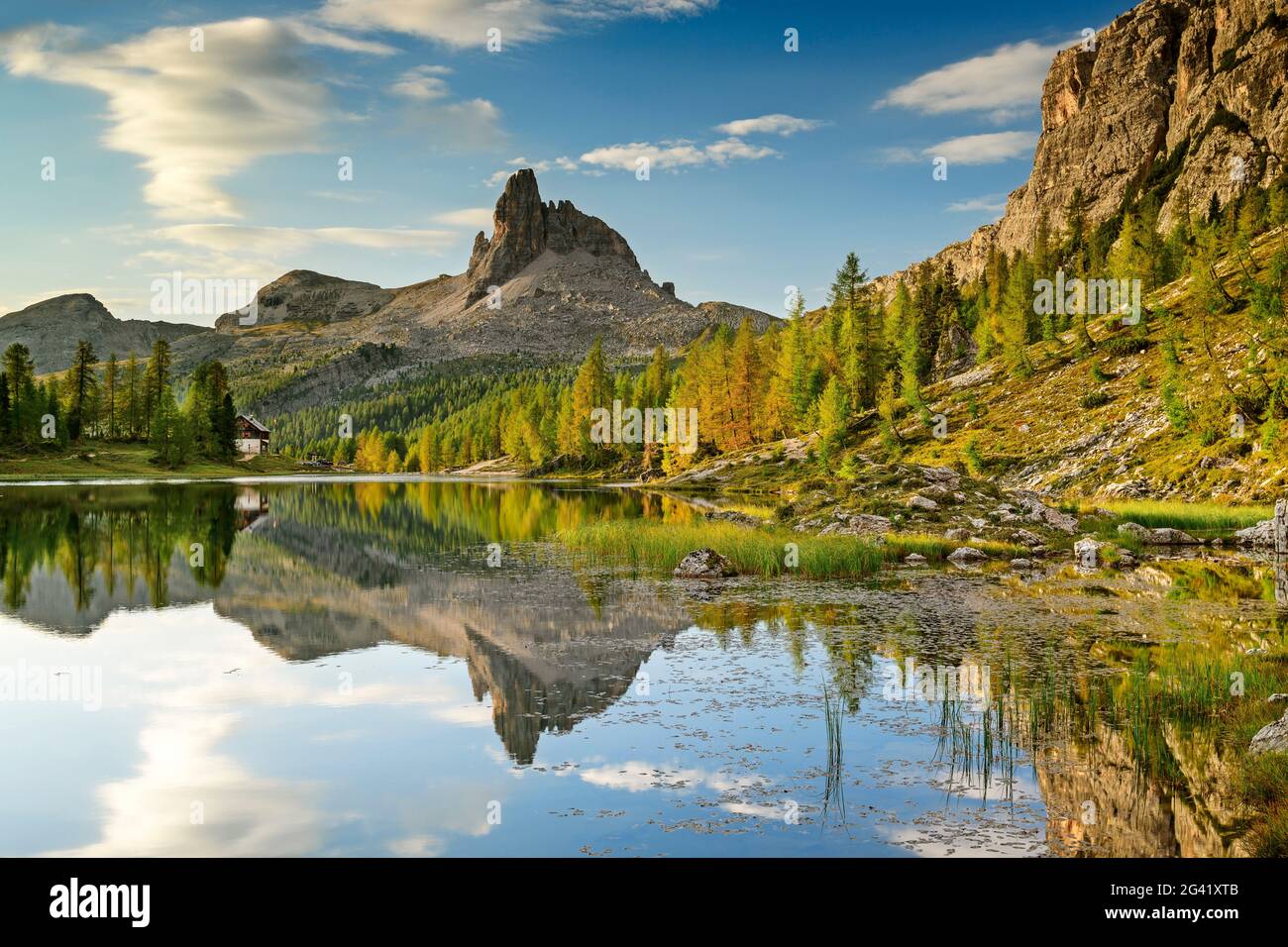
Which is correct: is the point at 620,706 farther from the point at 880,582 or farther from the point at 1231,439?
the point at 1231,439

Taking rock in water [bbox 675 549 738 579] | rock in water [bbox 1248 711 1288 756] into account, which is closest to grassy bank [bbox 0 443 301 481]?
rock in water [bbox 675 549 738 579]

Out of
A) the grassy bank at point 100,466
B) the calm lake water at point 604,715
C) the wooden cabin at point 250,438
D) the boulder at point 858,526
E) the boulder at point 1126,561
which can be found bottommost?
the calm lake water at point 604,715

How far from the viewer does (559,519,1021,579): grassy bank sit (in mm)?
34438

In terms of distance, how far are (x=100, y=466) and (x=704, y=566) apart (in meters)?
115

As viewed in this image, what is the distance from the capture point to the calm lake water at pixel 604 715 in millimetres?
10875

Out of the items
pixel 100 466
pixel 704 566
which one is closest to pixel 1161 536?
pixel 704 566

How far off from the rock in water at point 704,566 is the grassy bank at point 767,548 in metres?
0.61

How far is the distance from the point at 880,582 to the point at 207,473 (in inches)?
4936

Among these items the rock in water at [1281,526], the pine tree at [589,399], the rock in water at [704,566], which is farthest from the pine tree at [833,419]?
the pine tree at [589,399]

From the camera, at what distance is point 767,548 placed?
36156 mm

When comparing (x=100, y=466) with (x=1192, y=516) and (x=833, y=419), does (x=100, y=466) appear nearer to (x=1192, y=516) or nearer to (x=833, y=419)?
(x=833, y=419)

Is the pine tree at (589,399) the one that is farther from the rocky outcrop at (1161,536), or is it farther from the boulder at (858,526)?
the rocky outcrop at (1161,536)

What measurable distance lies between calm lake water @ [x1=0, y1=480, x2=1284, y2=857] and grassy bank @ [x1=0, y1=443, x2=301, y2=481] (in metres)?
90.5
